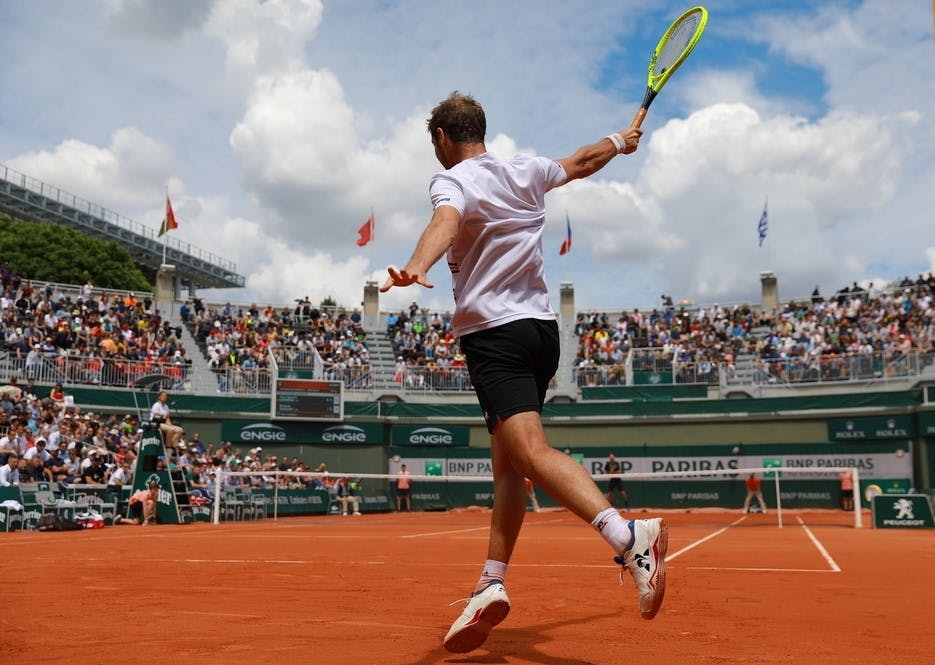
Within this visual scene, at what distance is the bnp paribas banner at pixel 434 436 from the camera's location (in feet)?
100

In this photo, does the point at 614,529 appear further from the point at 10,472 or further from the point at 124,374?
the point at 124,374

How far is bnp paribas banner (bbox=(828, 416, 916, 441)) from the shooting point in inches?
1065

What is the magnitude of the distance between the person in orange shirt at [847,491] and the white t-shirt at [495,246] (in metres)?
24.3

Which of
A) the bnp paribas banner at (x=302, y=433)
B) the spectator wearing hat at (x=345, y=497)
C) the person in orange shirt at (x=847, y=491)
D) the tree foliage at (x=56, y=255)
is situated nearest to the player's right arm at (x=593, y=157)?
the spectator wearing hat at (x=345, y=497)

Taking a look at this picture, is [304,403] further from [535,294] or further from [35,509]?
[535,294]

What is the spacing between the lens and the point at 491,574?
3.77 meters

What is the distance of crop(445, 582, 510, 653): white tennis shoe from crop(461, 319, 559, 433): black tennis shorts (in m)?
0.69

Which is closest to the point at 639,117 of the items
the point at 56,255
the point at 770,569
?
the point at 770,569

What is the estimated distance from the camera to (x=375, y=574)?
6.96m

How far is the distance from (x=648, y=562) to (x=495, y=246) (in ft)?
4.63

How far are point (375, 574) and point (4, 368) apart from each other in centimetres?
2146

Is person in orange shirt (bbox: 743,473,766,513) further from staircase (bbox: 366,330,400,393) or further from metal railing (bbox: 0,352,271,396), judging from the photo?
metal railing (bbox: 0,352,271,396)

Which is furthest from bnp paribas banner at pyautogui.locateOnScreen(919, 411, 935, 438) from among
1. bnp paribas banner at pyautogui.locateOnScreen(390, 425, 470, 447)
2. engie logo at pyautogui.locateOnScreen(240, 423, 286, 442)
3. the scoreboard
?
engie logo at pyautogui.locateOnScreen(240, 423, 286, 442)

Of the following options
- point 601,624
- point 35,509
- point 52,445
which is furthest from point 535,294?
point 52,445
